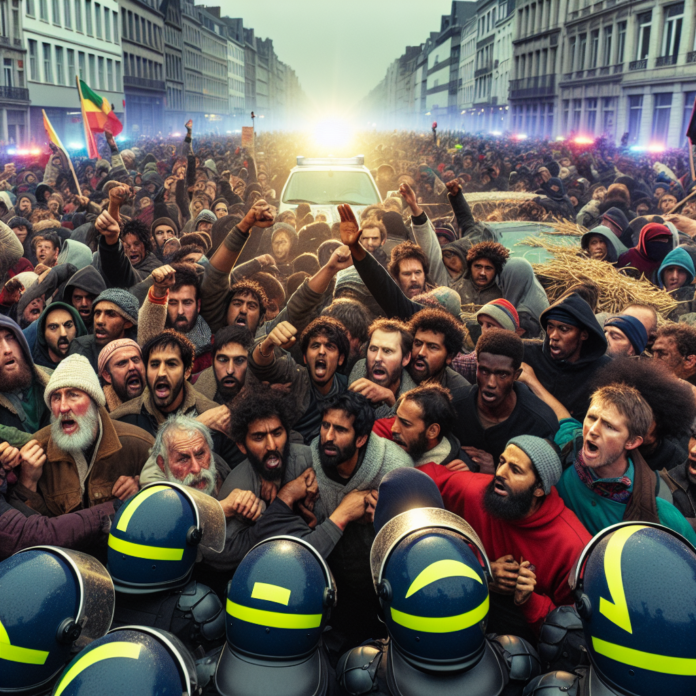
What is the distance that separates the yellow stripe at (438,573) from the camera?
2105 millimetres

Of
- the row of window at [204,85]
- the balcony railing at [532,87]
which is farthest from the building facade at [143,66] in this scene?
the balcony railing at [532,87]

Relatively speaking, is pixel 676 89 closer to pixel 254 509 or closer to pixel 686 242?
pixel 686 242

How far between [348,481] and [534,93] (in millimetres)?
55502

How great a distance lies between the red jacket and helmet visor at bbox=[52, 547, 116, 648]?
1.55m

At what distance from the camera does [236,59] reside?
352 ft

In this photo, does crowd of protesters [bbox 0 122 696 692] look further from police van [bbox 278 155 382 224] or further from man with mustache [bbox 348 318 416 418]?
police van [bbox 278 155 382 224]

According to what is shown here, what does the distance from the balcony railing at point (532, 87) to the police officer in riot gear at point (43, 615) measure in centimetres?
5351

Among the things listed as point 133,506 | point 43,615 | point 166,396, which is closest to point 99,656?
point 43,615

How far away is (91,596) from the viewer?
6.98 feet

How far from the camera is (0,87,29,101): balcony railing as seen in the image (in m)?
37.2

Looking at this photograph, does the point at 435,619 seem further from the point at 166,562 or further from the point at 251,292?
the point at 251,292

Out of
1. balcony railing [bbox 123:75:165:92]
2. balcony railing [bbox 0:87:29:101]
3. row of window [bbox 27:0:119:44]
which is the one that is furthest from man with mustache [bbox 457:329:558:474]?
balcony railing [bbox 123:75:165:92]

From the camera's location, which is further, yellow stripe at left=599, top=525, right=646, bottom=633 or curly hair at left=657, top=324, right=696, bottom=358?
curly hair at left=657, top=324, right=696, bottom=358

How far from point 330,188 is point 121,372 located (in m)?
6.65
